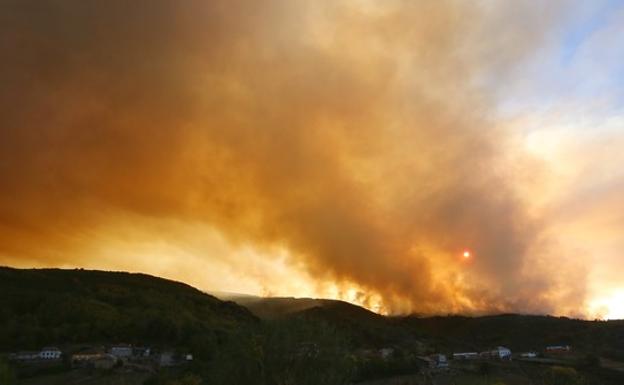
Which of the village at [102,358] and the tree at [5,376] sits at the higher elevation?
the village at [102,358]

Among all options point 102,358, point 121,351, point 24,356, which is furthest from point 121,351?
point 24,356

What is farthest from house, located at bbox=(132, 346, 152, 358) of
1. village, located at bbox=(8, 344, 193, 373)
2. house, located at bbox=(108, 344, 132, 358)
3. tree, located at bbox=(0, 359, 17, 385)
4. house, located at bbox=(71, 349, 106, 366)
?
tree, located at bbox=(0, 359, 17, 385)

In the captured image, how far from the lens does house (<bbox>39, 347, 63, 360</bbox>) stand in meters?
149

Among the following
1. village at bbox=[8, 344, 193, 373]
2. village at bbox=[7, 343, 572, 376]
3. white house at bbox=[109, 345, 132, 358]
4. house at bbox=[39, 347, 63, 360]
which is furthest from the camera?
white house at bbox=[109, 345, 132, 358]

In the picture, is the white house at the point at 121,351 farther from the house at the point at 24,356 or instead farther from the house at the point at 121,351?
the house at the point at 24,356

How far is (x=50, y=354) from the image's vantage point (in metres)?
153

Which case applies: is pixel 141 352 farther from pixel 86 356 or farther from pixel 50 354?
pixel 50 354

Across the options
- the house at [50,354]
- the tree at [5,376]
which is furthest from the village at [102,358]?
the tree at [5,376]

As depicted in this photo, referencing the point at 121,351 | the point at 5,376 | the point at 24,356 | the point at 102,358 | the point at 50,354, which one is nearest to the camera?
the point at 5,376

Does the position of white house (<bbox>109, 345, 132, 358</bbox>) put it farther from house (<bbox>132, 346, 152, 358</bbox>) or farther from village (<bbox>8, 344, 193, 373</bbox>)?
house (<bbox>132, 346, 152, 358</bbox>)

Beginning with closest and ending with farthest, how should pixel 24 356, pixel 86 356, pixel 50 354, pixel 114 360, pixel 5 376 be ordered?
pixel 5 376 → pixel 24 356 → pixel 114 360 → pixel 86 356 → pixel 50 354

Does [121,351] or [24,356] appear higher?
[121,351]

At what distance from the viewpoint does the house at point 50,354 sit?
14906 centimetres

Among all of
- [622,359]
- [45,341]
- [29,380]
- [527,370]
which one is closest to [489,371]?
[527,370]
